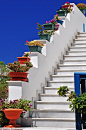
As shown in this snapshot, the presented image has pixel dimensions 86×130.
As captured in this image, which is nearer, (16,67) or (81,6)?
(16,67)

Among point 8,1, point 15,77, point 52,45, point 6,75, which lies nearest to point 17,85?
point 15,77

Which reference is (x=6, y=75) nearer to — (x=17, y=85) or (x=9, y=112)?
(x=17, y=85)

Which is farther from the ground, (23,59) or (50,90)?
(23,59)

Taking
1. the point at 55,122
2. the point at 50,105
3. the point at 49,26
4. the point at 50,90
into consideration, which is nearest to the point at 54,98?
the point at 50,105

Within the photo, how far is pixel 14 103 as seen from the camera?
5.82 metres

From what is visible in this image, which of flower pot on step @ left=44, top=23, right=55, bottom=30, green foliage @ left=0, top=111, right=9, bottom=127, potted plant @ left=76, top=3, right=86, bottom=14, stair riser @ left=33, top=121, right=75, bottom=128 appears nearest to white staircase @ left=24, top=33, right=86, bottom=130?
stair riser @ left=33, top=121, right=75, bottom=128

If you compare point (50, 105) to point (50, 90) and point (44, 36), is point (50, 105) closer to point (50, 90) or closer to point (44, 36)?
point (50, 90)

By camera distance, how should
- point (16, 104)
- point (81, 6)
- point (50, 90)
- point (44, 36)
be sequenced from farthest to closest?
point (81, 6), point (44, 36), point (50, 90), point (16, 104)

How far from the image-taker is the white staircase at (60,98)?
6.14 meters

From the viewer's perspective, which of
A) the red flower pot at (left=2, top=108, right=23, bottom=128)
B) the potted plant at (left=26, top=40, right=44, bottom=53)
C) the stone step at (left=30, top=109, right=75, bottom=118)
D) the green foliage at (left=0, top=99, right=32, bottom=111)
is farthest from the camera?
the potted plant at (left=26, top=40, right=44, bottom=53)

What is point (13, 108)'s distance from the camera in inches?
227

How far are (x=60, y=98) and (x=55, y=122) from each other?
105cm

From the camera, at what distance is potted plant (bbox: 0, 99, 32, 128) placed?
567 centimetres

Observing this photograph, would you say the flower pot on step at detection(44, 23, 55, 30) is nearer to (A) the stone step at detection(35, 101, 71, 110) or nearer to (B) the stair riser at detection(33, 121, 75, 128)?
(A) the stone step at detection(35, 101, 71, 110)
